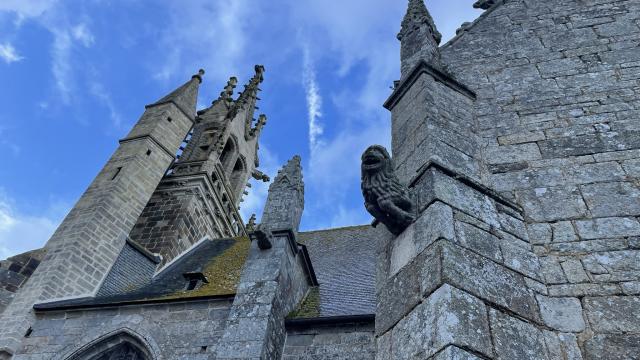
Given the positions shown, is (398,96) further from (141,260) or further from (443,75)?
(141,260)

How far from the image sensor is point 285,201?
8812mm

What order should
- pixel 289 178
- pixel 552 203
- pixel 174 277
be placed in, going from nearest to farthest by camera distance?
pixel 552 203 < pixel 289 178 < pixel 174 277

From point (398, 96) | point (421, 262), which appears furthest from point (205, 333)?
point (421, 262)

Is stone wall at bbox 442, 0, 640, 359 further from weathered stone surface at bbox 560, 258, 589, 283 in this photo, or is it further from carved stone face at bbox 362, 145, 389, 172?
carved stone face at bbox 362, 145, 389, 172

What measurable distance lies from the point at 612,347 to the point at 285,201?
6697mm

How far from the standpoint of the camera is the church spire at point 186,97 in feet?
47.1

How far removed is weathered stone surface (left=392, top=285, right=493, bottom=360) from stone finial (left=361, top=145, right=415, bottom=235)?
2.25 ft

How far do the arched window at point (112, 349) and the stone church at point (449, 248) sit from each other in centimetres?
2

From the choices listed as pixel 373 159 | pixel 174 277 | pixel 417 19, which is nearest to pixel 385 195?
pixel 373 159

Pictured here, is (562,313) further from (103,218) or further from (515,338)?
(103,218)

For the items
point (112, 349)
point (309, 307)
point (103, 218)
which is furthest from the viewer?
point (103, 218)

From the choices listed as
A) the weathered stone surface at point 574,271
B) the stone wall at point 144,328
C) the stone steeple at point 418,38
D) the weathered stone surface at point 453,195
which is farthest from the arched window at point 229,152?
the weathered stone surface at point 574,271

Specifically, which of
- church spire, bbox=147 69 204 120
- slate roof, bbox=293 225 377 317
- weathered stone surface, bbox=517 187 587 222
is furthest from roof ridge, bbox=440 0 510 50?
church spire, bbox=147 69 204 120

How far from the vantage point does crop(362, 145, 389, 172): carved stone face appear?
3.24m
